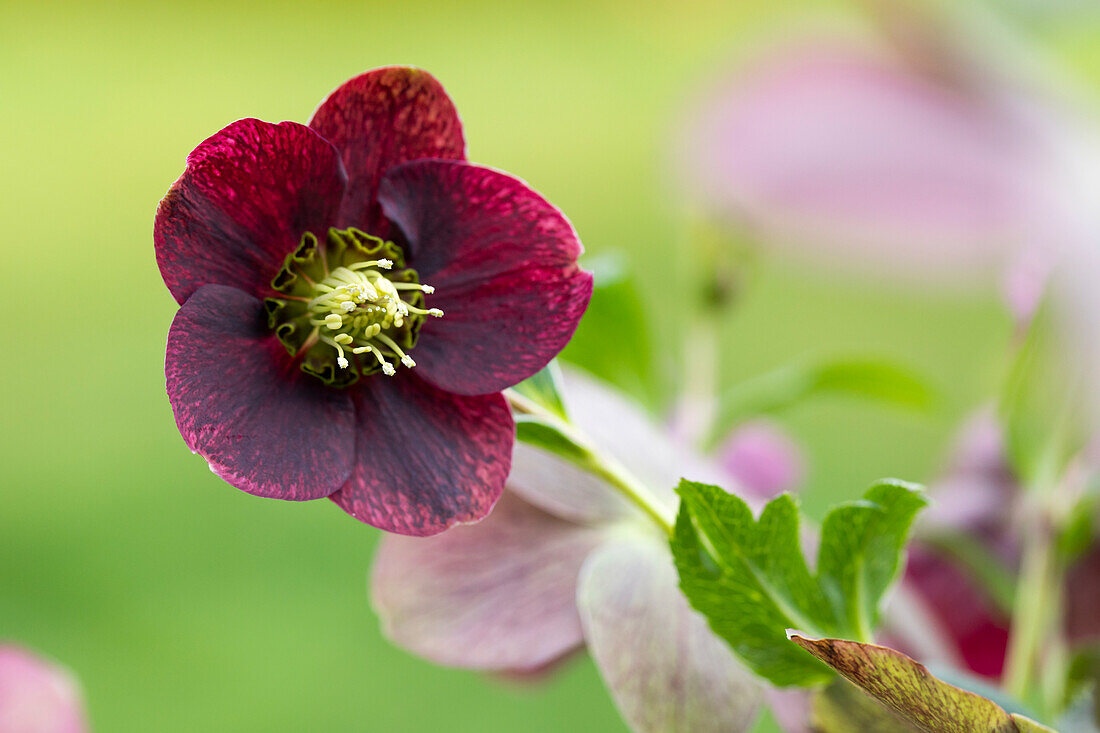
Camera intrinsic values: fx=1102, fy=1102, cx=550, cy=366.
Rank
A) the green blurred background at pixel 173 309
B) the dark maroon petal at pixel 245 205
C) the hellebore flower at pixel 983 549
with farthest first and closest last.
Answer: the green blurred background at pixel 173 309, the hellebore flower at pixel 983 549, the dark maroon petal at pixel 245 205

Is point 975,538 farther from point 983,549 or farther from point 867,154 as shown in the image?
point 867,154

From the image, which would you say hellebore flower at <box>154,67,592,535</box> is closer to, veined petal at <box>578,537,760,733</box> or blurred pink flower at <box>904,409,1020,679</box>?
veined petal at <box>578,537,760,733</box>

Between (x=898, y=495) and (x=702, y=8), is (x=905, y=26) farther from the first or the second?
(x=702, y=8)

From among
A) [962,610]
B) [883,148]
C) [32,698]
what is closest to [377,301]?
[32,698]

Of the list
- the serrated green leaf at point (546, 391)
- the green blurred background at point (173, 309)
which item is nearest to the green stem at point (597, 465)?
the serrated green leaf at point (546, 391)

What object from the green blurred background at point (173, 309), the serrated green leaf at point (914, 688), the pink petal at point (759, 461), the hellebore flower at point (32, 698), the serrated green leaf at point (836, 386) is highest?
the serrated green leaf at point (914, 688)

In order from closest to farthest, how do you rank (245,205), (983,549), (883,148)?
(245,205), (983,549), (883,148)

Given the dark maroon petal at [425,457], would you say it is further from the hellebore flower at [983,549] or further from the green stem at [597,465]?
the hellebore flower at [983,549]
